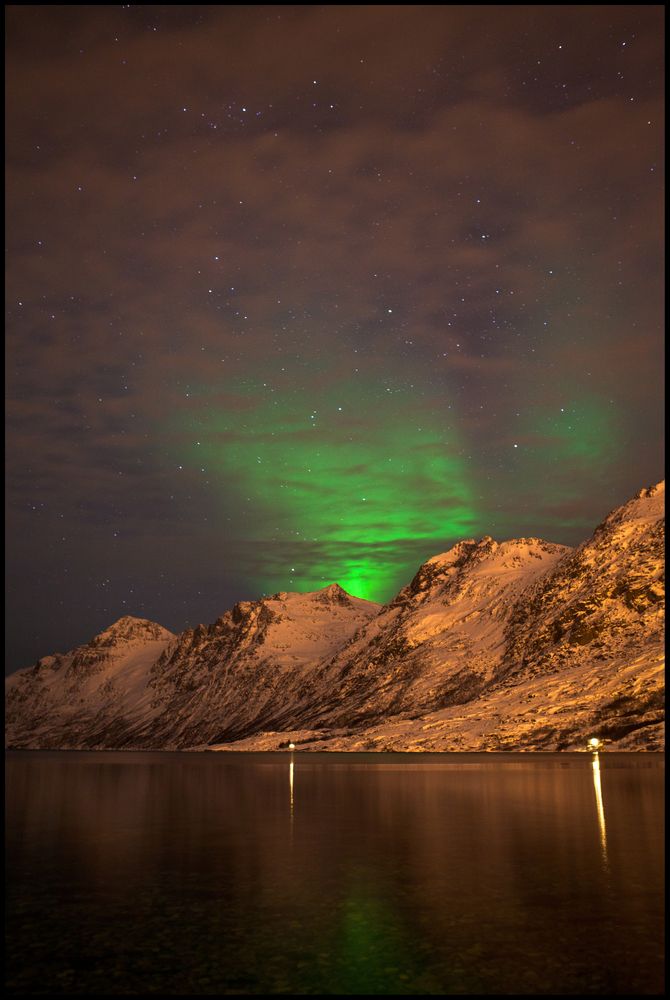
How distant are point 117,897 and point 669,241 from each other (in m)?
32.7

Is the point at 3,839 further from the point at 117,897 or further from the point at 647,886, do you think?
the point at 647,886

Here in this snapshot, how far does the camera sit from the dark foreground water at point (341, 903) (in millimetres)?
19344

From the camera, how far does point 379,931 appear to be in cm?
2345

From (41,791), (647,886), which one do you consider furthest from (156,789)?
(647,886)

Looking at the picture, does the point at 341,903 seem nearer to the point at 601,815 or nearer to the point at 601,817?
the point at 601,817

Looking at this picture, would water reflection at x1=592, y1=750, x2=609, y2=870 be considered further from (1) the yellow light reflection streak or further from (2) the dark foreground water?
(2) the dark foreground water

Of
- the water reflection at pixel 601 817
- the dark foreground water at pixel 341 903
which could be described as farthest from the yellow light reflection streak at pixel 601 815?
the dark foreground water at pixel 341 903

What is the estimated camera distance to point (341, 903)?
1077 inches

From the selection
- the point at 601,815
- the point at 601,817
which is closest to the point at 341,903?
the point at 601,817

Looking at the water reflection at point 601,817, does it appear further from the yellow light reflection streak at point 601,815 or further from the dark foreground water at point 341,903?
the dark foreground water at point 341,903

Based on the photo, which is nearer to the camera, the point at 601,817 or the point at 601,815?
the point at 601,817

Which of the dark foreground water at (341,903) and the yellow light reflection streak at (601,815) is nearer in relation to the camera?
the dark foreground water at (341,903)

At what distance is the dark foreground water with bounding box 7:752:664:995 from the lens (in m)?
19.3

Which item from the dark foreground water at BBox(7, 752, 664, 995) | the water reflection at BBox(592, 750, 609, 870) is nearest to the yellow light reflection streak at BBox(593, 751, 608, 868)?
the water reflection at BBox(592, 750, 609, 870)
